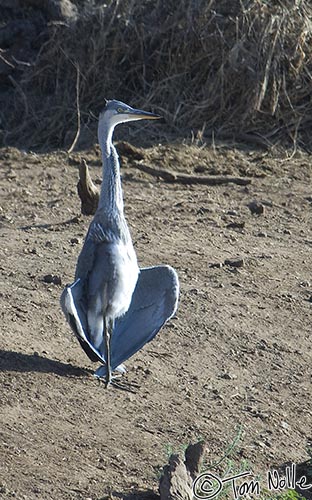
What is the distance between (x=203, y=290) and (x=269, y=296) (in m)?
0.42

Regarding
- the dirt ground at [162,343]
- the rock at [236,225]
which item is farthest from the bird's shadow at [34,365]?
the rock at [236,225]

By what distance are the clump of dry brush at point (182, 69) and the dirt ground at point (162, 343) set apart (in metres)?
0.83

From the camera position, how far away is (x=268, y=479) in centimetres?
549

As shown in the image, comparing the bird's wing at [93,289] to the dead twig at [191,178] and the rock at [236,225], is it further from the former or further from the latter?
the dead twig at [191,178]

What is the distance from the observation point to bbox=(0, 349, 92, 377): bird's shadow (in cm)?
585

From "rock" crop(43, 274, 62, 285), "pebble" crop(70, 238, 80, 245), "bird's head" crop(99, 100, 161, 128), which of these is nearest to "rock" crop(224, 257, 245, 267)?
"pebble" crop(70, 238, 80, 245)

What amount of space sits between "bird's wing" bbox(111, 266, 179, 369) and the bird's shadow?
0.22 m

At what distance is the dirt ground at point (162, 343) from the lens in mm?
5289

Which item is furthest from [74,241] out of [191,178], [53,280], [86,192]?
[191,178]

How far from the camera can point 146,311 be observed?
624 centimetres

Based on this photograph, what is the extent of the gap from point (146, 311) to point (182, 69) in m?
4.69

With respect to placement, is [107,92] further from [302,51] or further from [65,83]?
[302,51]

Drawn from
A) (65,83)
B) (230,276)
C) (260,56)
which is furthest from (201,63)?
(230,276)

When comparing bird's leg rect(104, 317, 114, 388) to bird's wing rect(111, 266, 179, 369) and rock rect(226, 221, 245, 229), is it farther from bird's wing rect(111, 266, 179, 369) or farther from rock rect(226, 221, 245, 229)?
rock rect(226, 221, 245, 229)
